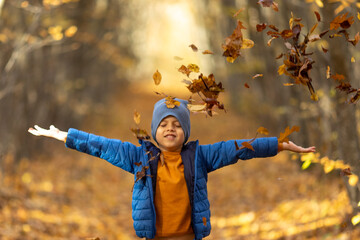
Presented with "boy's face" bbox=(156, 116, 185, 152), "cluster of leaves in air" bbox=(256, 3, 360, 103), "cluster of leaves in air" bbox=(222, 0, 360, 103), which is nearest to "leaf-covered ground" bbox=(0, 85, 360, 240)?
"boy's face" bbox=(156, 116, 185, 152)

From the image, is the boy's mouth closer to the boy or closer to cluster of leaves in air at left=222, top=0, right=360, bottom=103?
the boy

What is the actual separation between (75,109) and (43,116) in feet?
9.42

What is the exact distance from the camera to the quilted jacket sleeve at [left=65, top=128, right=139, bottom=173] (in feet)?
9.98

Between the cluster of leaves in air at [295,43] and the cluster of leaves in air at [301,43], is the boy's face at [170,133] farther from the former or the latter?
the cluster of leaves in air at [301,43]

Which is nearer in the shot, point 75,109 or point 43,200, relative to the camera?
point 43,200

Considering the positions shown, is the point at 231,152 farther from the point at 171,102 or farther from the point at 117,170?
the point at 117,170

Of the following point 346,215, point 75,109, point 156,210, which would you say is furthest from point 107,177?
point 156,210

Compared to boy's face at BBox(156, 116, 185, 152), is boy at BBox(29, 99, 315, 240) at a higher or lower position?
lower

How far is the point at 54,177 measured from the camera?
366 inches

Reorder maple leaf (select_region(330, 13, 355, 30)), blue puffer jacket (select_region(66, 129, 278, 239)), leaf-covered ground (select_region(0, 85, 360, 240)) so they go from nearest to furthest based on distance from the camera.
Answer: maple leaf (select_region(330, 13, 355, 30)) < blue puffer jacket (select_region(66, 129, 278, 239)) < leaf-covered ground (select_region(0, 85, 360, 240))

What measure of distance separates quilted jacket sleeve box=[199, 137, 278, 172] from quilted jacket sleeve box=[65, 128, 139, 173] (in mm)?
493

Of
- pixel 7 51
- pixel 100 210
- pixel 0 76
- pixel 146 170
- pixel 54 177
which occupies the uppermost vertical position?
pixel 7 51

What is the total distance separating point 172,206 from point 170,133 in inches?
19.0

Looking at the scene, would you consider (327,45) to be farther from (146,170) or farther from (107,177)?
(107,177)
